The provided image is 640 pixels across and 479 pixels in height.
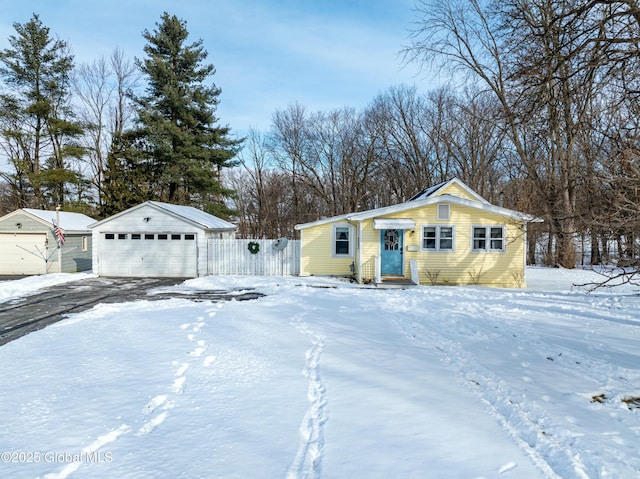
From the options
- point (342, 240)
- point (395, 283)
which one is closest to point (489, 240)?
point (395, 283)

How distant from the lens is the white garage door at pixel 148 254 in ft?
53.6

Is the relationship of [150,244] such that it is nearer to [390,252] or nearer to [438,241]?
[390,252]

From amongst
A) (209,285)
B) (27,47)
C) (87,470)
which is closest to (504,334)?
(87,470)

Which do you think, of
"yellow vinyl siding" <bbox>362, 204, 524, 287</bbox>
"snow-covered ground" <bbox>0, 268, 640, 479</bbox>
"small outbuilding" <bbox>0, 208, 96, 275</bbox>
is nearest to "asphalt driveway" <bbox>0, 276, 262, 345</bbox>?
"snow-covered ground" <bbox>0, 268, 640, 479</bbox>

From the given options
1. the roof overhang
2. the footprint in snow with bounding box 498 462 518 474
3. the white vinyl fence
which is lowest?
the footprint in snow with bounding box 498 462 518 474

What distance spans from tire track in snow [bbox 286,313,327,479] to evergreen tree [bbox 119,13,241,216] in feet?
69.9

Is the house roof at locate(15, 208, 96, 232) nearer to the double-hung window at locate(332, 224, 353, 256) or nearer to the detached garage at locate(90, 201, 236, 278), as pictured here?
the detached garage at locate(90, 201, 236, 278)

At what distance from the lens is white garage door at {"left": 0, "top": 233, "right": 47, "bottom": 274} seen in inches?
692

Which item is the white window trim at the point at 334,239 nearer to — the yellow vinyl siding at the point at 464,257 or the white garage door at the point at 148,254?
the yellow vinyl siding at the point at 464,257

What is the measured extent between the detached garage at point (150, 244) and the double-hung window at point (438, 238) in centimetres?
911

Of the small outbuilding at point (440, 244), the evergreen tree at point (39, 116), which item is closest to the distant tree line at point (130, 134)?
the evergreen tree at point (39, 116)

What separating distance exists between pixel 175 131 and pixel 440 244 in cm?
1762

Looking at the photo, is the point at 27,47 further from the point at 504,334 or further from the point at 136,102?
the point at 504,334

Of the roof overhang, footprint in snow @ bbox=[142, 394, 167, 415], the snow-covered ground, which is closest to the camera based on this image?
the snow-covered ground
